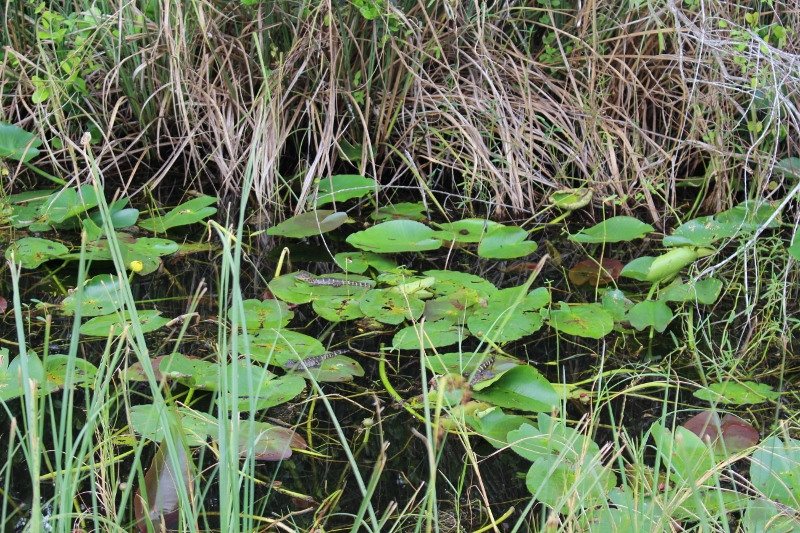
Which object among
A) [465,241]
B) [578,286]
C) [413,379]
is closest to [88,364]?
[413,379]

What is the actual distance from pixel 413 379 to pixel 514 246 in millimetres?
559

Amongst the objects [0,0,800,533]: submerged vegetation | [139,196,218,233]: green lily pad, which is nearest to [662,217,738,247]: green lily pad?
[0,0,800,533]: submerged vegetation

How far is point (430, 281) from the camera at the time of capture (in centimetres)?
166

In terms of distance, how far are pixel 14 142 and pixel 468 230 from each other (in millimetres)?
1176

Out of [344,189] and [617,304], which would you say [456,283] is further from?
[344,189]

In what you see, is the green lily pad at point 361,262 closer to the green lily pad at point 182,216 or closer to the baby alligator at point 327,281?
the baby alligator at point 327,281

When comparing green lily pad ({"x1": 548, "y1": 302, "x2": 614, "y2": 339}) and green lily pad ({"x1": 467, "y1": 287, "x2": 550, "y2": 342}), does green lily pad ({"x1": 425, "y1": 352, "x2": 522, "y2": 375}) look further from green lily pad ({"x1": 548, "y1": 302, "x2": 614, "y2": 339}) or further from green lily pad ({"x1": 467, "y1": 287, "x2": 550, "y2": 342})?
green lily pad ({"x1": 548, "y1": 302, "x2": 614, "y2": 339})

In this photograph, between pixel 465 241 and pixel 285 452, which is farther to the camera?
pixel 465 241

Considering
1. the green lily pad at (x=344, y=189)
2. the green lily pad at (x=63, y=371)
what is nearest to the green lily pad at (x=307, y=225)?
the green lily pad at (x=344, y=189)

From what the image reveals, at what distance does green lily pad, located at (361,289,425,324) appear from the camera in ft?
5.05

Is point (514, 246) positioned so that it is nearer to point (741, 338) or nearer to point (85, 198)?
point (741, 338)

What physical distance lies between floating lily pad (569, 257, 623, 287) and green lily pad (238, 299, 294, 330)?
2.17ft

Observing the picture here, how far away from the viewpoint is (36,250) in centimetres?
173

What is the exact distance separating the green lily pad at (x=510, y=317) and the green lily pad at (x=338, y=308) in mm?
239
